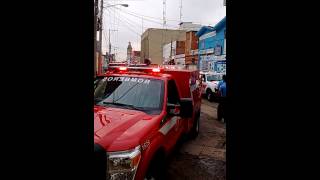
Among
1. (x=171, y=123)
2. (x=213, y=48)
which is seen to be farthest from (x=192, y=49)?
(x=171, y=123)

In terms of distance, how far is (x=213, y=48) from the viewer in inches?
1265

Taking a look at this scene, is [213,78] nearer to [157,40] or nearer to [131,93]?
[131,93]

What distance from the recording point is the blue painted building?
96.7 ft

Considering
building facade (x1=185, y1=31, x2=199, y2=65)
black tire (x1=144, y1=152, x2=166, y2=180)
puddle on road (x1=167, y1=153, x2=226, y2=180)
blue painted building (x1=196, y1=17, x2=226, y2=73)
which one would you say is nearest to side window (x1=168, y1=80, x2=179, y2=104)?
puddle on road (x1=167, y1=153, x2=226, y2=180)

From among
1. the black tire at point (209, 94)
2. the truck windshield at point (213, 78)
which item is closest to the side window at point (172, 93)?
the black tire at point (209, 94)

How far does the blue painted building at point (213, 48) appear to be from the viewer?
1160 inches

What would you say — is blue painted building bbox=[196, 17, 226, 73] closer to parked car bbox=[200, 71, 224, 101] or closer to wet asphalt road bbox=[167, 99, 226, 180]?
parked car bbox=[200, 71, 224, 101]

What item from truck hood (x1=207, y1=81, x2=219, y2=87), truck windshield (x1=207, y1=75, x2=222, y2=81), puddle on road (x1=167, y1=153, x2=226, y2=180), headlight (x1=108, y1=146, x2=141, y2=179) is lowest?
puddle on road (x1=167, y1=153, x2=226, y2=180)

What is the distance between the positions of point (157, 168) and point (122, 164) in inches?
41.0

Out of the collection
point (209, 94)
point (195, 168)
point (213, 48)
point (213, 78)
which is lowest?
point (195, 168)

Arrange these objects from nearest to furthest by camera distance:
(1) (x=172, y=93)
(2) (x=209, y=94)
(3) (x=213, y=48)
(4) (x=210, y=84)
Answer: (1) (x=172, y=93)
(2) (x=209, y=94)
(4) (x=210, y=84)
(3) (x=213, y=48)
